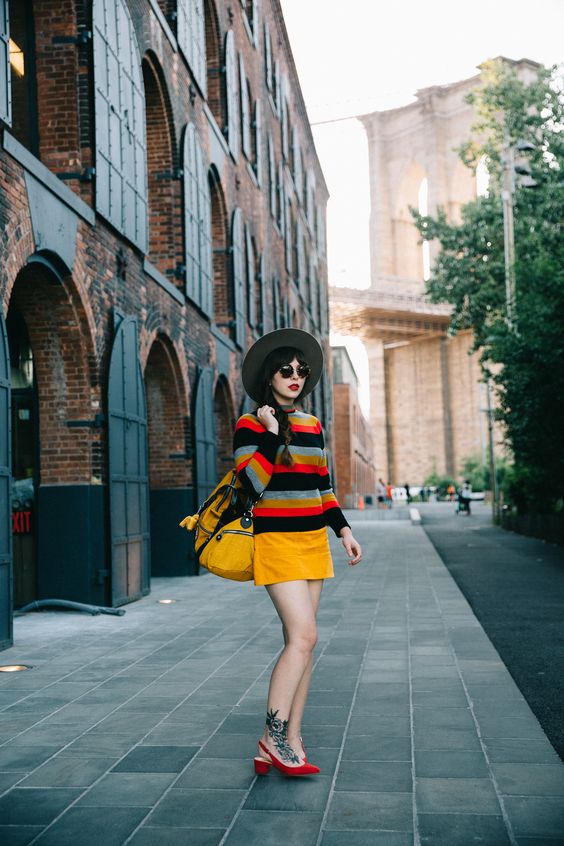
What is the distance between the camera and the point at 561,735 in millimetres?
4707

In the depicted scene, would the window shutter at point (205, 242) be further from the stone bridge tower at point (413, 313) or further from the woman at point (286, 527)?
the stone bridge tower at point (413, 313)

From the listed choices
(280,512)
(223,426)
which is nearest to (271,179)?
(223,426)

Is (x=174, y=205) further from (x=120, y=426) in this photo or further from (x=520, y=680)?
(x=520, y=680)

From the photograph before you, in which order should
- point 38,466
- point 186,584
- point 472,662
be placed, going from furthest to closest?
point 186,584
point 38,466
point 472,662

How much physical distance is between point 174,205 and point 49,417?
511 cm

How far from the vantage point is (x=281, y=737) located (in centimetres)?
393

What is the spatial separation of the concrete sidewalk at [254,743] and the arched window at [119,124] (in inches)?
192

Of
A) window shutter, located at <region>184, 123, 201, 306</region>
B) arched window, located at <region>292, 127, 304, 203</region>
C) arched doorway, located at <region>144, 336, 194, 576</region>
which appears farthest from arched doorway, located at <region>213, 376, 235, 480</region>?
arched window, located at <region>292, 127, 304, 203</region>

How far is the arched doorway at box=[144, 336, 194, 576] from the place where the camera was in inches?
556

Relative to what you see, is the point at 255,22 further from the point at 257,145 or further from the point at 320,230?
the point at 320,230

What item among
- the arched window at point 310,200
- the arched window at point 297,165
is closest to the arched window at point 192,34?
the arched window at point 297,165

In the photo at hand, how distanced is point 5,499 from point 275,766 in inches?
165

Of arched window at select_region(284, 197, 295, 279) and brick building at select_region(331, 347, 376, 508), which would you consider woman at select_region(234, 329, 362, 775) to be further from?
brick building at select_region(331, 347, 376, 508)

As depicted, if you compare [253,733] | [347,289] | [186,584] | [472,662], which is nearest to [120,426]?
[186,584]
